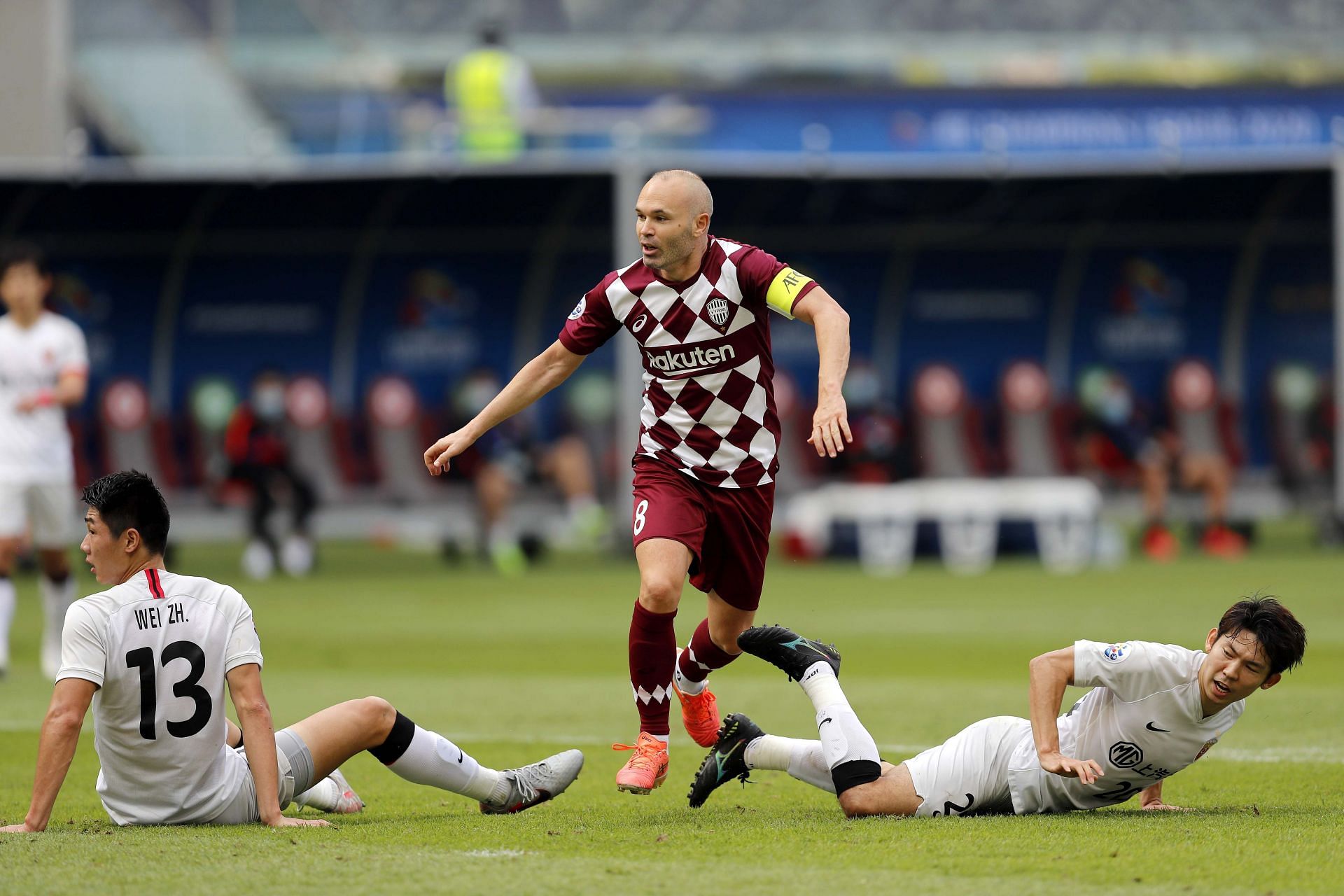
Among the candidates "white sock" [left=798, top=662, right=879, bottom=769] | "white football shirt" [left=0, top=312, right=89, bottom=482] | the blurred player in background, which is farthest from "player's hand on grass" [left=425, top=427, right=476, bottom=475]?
"white football shirt" [left=0, top=312, right=89, bottom=482]

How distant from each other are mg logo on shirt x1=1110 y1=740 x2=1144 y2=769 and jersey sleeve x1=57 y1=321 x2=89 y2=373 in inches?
256

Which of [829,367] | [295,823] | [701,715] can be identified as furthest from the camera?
[701,715]

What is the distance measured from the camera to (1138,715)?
18.1 feet

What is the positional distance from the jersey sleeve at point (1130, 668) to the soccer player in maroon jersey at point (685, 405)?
1277 mm

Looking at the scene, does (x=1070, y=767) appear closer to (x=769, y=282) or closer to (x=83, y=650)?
(x=769, y=282)

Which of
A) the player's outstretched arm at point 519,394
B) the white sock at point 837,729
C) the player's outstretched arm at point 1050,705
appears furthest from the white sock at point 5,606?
the player's outstretched arm at point 1050,705

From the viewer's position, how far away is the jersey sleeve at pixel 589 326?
6.45m

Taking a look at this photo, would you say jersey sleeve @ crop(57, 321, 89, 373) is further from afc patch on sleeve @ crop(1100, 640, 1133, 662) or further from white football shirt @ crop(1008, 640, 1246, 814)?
afc patch on sleeve @ crop(1100, 640, 1133, 662)

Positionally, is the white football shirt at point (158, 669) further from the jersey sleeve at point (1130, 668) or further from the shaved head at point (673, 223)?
the jersey sleeve at point (1130, 668)

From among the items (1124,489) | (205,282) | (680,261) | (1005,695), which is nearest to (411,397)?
(205,282)

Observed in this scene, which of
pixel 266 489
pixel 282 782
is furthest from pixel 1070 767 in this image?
pixel 266 489

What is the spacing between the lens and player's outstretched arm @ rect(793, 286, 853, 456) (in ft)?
18.3

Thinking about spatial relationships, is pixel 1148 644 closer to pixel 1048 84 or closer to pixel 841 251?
pixel 841 251

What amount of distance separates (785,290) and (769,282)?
8cm
